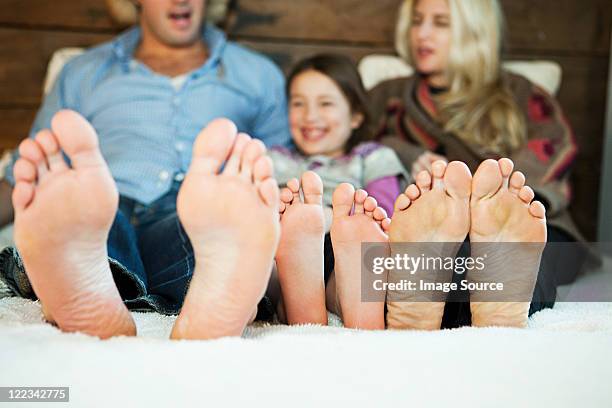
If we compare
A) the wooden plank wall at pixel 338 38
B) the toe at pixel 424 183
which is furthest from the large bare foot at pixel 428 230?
the wooden plank wall at pixel 338 38

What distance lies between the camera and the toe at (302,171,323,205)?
85cm

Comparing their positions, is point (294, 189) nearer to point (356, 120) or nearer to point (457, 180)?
point (457, 180)

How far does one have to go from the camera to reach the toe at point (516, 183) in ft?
2.67

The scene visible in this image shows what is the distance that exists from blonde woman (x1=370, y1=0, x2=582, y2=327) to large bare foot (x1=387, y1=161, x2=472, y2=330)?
0.58 m

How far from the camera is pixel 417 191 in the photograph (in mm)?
822

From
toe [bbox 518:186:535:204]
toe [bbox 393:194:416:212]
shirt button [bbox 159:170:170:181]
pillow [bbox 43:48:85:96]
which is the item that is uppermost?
pillow [bbox 43:48:85:96]

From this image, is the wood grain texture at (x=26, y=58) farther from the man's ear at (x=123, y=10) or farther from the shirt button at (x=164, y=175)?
the shirt button at (x=164, y=175)

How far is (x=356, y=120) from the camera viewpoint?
152 centimetres

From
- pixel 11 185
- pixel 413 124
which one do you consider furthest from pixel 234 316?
pixel 413 124

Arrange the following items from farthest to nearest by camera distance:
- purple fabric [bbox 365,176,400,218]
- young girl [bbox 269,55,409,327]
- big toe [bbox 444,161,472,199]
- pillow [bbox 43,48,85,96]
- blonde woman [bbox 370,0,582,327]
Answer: pillow [bbox 43,48,85,96], blonde woman [bbox 370,0,582,327], young girl [bbox 269,55,409,327], purple fabric [bbox 365,176,400,218], big toe [bbox 444,161,472,199]

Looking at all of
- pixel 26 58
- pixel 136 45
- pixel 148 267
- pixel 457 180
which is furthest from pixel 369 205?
pixel 26 58

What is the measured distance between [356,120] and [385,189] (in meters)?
0.27

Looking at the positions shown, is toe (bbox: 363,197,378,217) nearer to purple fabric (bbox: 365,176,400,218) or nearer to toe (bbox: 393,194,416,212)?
toe (bbox: 393,194,416,212)

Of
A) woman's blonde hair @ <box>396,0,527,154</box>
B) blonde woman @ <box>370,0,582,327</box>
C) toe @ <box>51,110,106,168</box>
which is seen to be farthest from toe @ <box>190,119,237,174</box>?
woman's blonde hair @ <box>396,0,527,154</box>
